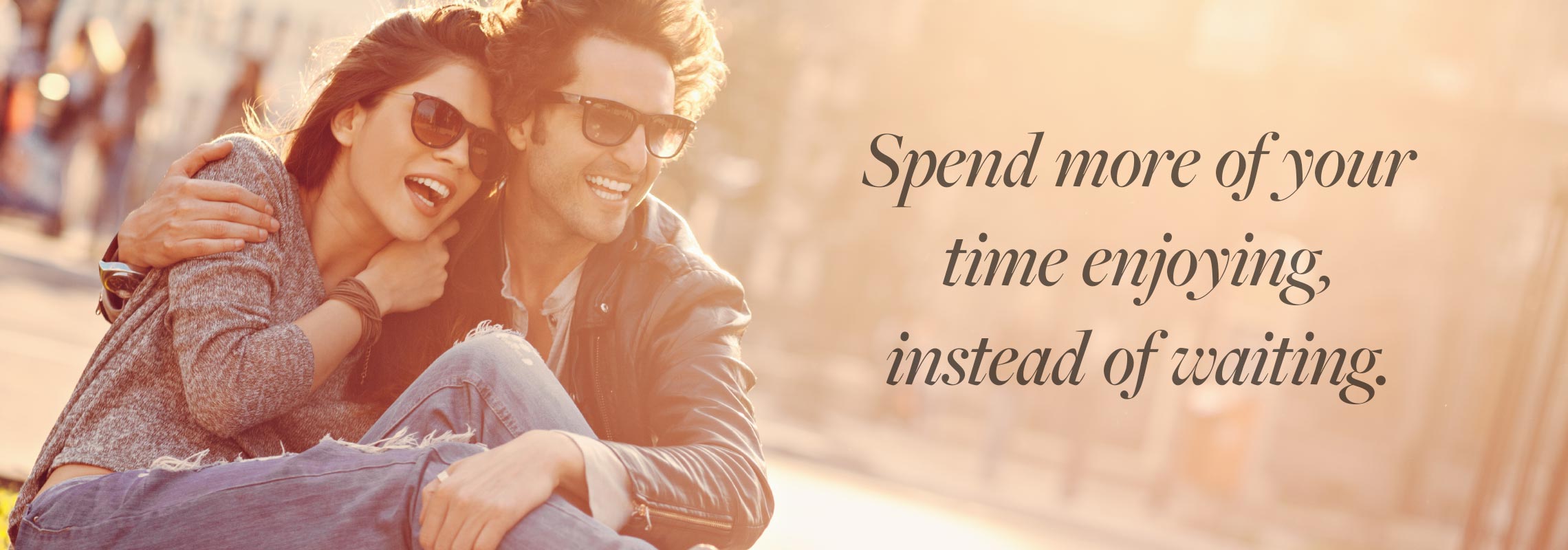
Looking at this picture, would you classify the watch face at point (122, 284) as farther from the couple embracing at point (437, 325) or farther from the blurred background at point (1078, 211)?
the blurred background at point (1078, 211)

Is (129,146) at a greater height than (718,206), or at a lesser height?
lesser

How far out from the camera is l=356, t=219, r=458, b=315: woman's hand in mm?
2879

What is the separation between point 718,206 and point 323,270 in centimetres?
1731

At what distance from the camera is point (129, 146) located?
38.5 ft

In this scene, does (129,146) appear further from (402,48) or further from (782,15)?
(402,48)

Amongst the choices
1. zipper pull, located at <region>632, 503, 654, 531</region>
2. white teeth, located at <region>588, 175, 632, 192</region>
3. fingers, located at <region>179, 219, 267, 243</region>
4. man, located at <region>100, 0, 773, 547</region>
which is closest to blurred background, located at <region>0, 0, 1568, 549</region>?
man, located at <region>100, 0, 773, 547</region>

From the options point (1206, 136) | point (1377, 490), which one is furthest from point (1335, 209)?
point (1377, 490)

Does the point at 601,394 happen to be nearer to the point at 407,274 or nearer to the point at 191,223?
the point at 407,274

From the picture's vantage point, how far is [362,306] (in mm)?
2771

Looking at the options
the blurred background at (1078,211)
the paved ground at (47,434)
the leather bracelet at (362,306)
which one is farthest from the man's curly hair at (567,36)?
the blurred background at (1078,211)

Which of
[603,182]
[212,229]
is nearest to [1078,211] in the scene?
[603,182]

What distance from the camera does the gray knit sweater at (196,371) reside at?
2.48 m

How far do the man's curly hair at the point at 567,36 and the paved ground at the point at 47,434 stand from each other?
265cm

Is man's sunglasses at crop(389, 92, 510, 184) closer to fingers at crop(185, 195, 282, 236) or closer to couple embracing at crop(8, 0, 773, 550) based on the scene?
couple embracing at crop(8, 0, 773, 550)
